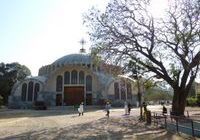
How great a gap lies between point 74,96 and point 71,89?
4.75 feet

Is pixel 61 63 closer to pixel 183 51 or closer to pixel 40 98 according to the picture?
pixel 40 98

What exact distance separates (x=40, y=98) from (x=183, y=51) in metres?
36.1

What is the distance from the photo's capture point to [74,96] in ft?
181

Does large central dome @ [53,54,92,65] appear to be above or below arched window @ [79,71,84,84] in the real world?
above

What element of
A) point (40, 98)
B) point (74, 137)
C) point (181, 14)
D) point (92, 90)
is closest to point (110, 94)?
point (92, 90)

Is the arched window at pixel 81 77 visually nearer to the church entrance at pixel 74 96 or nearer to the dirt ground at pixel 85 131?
the church entrance at pixel 74 96

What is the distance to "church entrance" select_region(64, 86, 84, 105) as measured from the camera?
55.2m

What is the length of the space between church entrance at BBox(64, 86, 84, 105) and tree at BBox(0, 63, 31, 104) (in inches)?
947

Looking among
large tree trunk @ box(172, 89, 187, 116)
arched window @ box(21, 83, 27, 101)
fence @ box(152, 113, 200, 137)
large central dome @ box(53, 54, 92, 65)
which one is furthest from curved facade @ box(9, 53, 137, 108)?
fence @ box(152, 113, 200, 137)

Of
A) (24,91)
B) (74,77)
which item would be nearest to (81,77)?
(74,77)

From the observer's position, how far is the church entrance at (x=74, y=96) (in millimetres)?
55219

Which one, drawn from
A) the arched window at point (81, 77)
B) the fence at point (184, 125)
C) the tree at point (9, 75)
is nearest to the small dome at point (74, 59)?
the arched window at point (81, 77)

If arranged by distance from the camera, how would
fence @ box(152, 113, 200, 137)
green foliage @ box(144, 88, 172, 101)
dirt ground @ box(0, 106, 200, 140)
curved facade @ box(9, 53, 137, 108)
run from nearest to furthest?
fence @ box(152, 113, 200, 137) < dirt ground @ box(0, 106, 200, 140) < curved facade @ box(9, 53, 137, 108) < green foliage @ box(144, 88, 172, 101)

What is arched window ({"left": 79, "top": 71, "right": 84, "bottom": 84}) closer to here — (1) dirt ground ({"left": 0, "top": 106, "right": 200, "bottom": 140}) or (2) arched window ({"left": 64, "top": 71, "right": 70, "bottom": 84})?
(2) arched window ({"left": 64, "top": 71, "right": 70, "bottom": 84})
